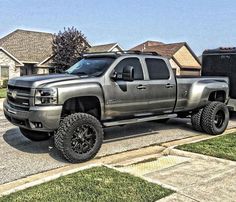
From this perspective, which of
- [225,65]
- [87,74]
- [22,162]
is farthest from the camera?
[225,65]

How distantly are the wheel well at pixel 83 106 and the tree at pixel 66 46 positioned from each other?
29576 mm

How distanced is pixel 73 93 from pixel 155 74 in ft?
7.62

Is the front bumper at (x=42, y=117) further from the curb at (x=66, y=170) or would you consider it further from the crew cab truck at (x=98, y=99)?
the curb at (x=66, y=170)

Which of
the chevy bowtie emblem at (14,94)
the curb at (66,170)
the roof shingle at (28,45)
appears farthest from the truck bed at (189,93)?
the roof shingle at (28,45)

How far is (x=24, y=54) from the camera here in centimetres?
3822

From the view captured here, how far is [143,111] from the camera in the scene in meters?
7.07

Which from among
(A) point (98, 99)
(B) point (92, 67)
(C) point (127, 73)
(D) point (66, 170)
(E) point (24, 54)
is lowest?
(D) point (66, 170)

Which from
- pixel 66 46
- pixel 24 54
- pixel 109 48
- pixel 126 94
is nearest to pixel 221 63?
pixel 126 94

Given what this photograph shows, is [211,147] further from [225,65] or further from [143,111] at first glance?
[225,65]

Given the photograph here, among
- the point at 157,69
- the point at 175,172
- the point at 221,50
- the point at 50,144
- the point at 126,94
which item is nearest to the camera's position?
the point at 175,172

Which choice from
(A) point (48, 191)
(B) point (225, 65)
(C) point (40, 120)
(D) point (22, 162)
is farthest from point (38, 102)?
(B) point (225, 65)

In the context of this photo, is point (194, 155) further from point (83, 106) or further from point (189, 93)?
point (83, 106)

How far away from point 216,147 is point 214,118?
175 cm

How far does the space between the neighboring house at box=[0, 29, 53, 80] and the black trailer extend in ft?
88.7
